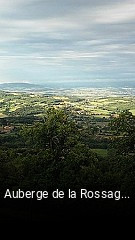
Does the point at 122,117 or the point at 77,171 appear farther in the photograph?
the point at 122,117

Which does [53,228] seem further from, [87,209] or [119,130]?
[119,130]

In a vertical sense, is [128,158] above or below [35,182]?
above

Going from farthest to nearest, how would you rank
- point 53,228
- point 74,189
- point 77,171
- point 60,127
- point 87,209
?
point 60,127 → point 77,171 → point 74,189 → point 87,209 → point 53,228


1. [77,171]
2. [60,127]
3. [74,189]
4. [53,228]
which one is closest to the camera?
[53,228]

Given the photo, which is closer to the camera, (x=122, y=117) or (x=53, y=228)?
(x=53, y=228)

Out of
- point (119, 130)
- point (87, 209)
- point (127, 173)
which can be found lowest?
point (87, 209)

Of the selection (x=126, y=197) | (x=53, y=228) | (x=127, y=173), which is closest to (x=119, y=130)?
(x=127, y=173)

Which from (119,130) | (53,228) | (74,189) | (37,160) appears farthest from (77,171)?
(53,228)

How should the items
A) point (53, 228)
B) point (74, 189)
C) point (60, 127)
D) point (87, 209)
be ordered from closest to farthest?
point (53, 228) < point (87, 209) < point (74, 189) < point (60, 127)

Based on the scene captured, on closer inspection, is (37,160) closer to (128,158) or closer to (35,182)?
(35,182)
